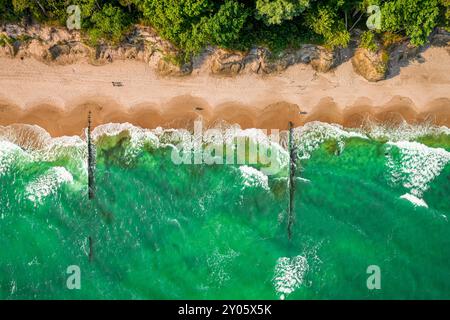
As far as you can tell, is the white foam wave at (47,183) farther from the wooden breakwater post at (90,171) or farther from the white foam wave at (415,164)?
the white foam wave at (415,164)

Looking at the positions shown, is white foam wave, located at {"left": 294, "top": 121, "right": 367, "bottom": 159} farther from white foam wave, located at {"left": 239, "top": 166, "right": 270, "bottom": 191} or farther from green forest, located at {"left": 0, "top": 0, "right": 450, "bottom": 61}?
green forest, located at {"left": 0, "top": 0, "right": 450, "bottom": 61}

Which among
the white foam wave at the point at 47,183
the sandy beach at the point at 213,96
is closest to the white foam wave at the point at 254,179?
the sandy beach at the point at 213,96

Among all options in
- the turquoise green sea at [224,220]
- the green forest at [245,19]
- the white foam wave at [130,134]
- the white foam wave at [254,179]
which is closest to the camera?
the green forest at [245,19]

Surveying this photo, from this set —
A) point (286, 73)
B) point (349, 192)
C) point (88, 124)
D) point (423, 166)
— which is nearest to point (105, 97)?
point (88, 124)

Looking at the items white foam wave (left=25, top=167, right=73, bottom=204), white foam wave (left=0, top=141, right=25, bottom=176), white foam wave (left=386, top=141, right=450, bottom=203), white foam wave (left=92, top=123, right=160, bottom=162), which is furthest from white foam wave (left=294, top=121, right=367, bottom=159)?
white foam wave (left=0, top=141, right=25, bottom=176)
